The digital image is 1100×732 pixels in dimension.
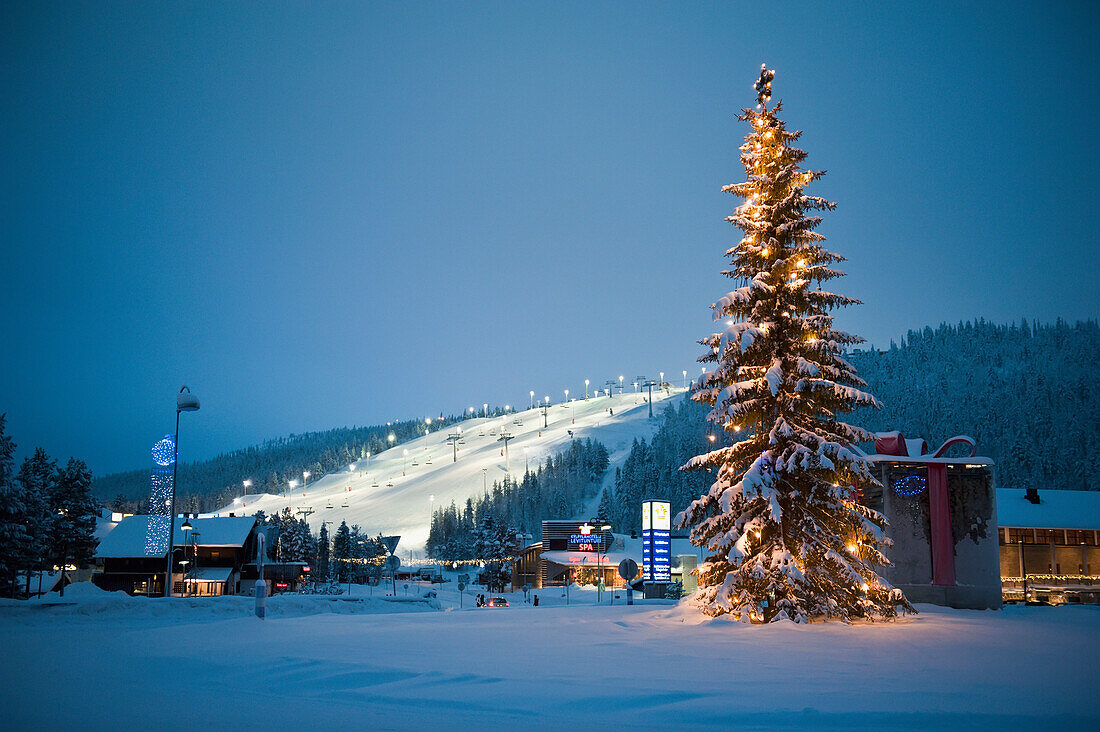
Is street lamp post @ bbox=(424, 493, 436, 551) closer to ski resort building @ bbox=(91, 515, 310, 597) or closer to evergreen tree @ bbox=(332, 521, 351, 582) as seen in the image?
evergreen tree @ bbox=(332, 521, 351, 582)

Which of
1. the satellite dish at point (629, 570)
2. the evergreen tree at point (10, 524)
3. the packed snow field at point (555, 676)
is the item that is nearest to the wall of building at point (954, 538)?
the packed snow field at point (555, 676)

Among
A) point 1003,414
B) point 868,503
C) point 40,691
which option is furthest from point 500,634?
point 1003,414

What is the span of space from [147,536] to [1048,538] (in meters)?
70.9

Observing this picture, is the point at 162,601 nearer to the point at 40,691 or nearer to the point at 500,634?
the point at 500,634

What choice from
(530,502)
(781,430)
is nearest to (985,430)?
(530,502)

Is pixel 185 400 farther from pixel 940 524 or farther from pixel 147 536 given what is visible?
pixel 147 536

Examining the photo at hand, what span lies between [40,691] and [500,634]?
9.41 m

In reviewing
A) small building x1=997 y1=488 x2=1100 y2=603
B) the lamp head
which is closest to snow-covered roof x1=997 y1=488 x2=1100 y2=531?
small building x1=997 y1=488 x2=1100 y2=603

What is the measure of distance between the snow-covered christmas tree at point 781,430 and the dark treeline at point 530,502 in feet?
303

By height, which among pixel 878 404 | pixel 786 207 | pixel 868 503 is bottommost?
pixel 868 503

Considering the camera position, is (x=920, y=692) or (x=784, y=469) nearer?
(x=920, y=692)

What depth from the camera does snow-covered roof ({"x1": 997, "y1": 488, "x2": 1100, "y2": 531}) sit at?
47938 millimetres

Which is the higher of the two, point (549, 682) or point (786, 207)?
point (786, 207)

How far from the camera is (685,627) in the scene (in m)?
18.2
